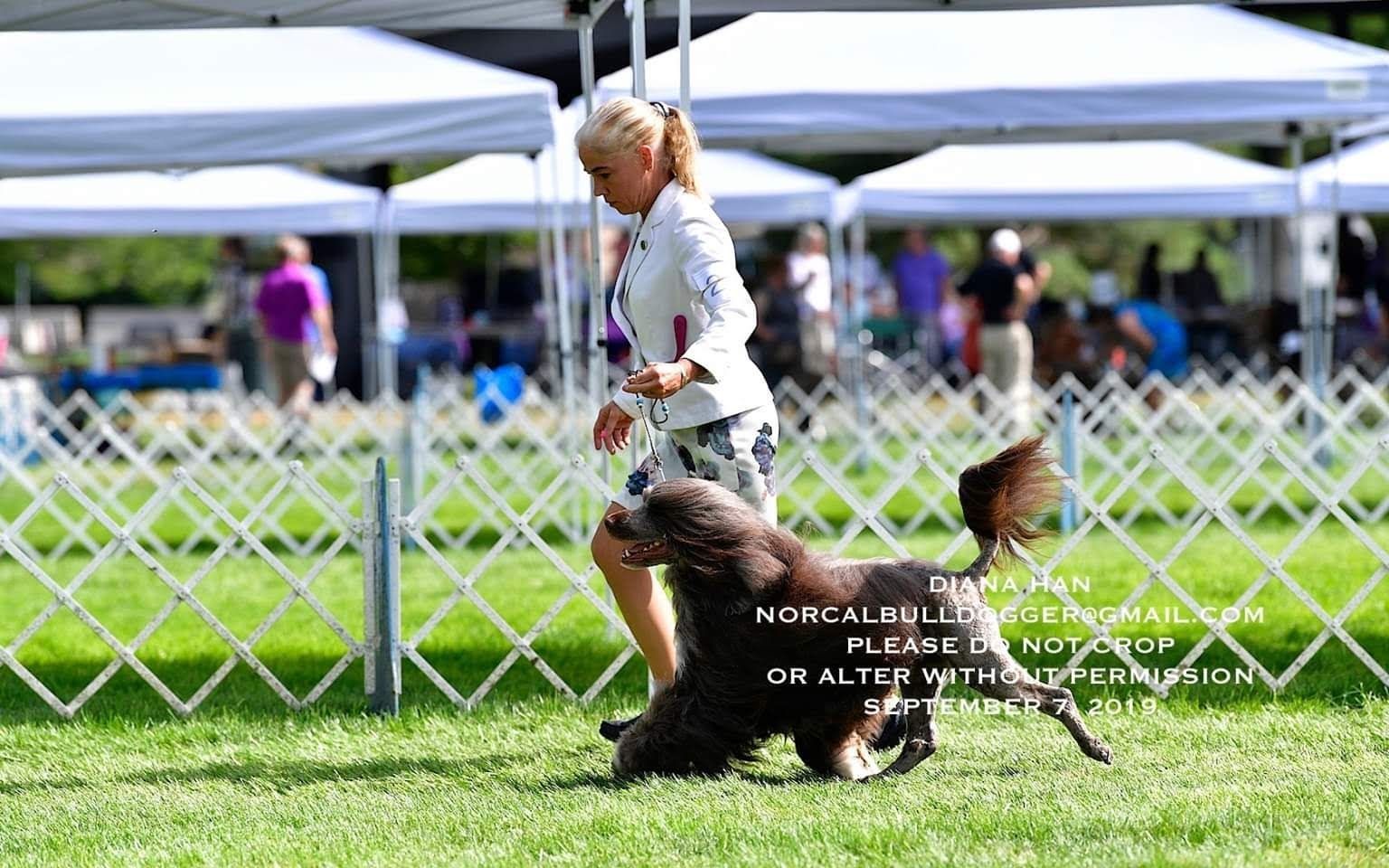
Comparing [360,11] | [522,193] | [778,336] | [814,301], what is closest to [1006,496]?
[360,11]

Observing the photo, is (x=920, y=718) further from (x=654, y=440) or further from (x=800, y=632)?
(x=654, y=440)

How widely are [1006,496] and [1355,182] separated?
8724 millimetres

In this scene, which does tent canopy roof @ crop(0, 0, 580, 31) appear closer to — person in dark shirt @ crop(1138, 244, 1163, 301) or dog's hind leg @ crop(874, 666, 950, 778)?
dog's hind leg @ crop(874, 666, 950, 778)

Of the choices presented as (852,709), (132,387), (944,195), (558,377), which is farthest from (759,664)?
(132,387)

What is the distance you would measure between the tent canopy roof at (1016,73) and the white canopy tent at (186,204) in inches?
195

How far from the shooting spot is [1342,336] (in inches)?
621

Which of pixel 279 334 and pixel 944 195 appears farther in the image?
pixel 279 334

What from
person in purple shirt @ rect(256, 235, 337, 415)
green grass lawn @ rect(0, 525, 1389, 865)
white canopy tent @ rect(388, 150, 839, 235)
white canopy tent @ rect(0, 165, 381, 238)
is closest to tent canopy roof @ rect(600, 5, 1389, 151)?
green grass lawn @ rect(0, 525, 1389, 865)

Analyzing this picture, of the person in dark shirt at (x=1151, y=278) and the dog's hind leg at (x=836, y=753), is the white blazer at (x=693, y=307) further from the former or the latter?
the person in dark shirt at (x=1151, y=278)

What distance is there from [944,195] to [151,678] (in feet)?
26.4

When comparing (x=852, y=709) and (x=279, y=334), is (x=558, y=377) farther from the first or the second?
(x=852, y=709)

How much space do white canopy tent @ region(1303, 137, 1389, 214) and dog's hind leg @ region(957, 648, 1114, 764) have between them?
8.24 metres

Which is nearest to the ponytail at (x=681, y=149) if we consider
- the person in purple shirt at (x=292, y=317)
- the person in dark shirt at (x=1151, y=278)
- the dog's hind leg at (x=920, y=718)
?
the dog's hind leg at (x=920, y=718)

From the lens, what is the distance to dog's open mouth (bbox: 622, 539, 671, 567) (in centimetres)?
361
